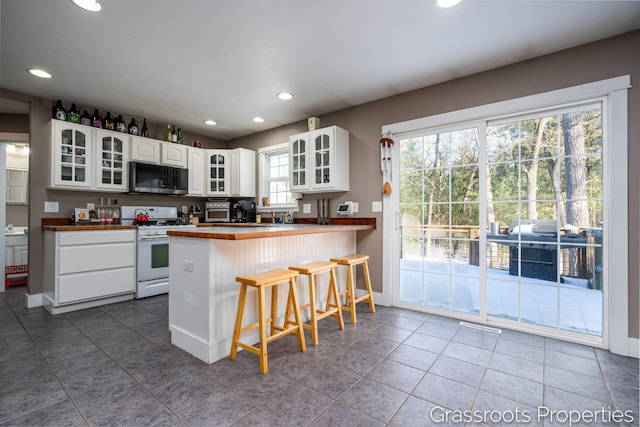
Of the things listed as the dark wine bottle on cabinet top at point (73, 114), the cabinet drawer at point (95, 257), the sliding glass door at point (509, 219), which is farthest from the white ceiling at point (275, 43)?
the cabinet drawer at point (95, 257)

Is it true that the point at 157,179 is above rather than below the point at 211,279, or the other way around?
above

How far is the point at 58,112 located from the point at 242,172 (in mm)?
2264

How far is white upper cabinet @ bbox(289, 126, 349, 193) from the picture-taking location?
3527mm

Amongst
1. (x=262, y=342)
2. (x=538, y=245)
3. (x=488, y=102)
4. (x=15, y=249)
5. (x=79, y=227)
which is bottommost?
(x=262, y=342)

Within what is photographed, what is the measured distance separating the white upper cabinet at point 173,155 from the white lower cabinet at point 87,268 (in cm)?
118

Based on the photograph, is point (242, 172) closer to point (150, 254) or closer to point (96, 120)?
point (150, 254)

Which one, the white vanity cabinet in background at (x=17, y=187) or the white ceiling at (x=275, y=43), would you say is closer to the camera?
the white ceiling at (x=275, y=43)

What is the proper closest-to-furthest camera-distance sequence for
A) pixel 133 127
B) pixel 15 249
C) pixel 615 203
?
pixel 615 203 → pixel 133 127 → pixel 15 249

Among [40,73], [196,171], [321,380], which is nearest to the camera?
[321,380]

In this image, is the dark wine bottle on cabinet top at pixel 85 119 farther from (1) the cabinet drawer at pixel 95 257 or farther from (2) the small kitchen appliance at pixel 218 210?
(2) the small kitchen appliance at pixel 218 210

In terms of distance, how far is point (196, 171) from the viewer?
15.2 ft

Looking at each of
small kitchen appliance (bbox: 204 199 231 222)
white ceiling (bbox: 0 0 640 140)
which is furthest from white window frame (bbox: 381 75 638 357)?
small kitchen appliance (bbox: 204 199 231 222)

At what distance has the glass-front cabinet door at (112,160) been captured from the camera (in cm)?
367

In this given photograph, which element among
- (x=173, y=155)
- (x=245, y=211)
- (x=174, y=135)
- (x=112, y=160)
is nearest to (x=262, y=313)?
(x=245, y=211)
